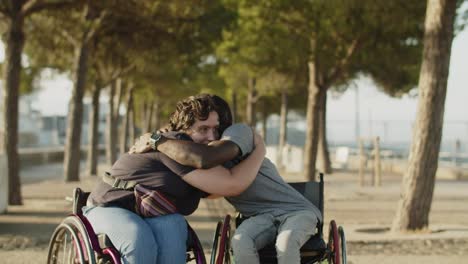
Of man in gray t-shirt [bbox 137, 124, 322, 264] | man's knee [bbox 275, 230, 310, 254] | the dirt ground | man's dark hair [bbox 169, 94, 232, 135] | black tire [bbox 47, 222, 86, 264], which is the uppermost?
man's dark hair [bbox 169, 94, 232, 135]

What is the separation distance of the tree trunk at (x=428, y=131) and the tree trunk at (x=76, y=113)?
11.4 m

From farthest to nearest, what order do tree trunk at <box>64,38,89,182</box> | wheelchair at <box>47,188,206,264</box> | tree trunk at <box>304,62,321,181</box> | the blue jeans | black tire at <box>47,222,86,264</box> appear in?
tree trunk at <box>64,38,89,182</box> < tree trunk at <box>304,62,321,181</box> < black tire at <box>47,222,86,264</box> < wheelchair at <box>47,188,206,264</box> < the blue jeans

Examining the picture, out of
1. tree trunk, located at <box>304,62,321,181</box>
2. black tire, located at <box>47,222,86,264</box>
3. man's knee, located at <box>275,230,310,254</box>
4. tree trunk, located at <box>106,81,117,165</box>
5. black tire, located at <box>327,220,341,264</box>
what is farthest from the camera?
tree trunk, located at <box>106,81,117,165</box>

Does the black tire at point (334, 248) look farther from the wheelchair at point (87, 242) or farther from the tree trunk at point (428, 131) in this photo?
the tree trunk at point (428, 131)

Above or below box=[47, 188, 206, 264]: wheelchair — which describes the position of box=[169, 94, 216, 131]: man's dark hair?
above

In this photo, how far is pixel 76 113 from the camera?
20.2 metres

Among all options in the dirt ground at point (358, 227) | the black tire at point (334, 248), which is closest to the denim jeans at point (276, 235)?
the black tire at point (334, 248)

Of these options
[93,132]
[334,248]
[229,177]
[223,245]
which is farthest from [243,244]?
[93,132]

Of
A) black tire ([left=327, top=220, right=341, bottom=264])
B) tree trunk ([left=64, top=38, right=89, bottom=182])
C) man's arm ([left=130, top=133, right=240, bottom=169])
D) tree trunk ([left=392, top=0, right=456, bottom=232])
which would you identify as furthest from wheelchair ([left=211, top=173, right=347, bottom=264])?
tree trunk ([left=64, top=38, right=89, bottom=182])

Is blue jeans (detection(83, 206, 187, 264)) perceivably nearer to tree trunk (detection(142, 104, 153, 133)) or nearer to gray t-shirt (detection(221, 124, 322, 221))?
gray t-shirt (detection(221, 124, 322, 221))

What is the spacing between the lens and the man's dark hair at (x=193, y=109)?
4375 millimetres

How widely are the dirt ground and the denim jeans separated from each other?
3421 millimetres

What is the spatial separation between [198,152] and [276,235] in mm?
775

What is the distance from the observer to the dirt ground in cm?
833
